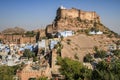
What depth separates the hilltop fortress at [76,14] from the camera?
1704 inches

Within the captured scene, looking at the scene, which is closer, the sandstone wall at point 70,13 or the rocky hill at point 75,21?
the rocky hill at point 75,21

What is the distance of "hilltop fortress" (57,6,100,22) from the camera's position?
43.3 m

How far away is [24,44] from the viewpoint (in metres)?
38.6

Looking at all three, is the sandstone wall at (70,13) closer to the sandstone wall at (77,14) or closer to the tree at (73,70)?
the sandstone wall at (77,14)

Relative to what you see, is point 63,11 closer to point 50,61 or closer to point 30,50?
point 30,50

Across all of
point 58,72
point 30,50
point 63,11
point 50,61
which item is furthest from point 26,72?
point 63,11

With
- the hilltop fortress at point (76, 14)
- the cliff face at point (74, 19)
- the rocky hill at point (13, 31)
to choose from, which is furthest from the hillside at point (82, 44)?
the rocky hill at point (13, 31)

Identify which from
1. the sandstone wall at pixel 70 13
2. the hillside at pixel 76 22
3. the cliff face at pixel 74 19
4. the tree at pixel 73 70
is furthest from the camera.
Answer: the sandstone wall at pixel 70 13

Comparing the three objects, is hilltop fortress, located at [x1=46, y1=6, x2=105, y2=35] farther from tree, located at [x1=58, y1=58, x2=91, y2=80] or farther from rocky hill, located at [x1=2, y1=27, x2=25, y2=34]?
tree, located at [x1=58, y1=58, x2=91, y2=80]

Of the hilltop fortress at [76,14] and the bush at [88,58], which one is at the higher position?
the hilltop fortress at [76,14]

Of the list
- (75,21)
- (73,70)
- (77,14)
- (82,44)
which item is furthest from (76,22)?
(73,70)

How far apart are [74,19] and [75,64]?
1896 cm

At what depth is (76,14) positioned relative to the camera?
4412 centimetres

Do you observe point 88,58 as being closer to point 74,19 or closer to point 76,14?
point 74,19
